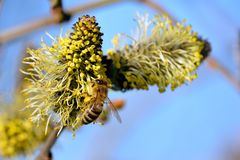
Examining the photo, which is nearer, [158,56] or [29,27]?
[158,56]

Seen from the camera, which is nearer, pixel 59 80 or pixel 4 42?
pixel 59 80

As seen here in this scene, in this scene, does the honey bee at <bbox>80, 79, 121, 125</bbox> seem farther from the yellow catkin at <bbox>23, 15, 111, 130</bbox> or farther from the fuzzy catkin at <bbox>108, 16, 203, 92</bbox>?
the fuzzy catkin at <bbox>108, 16, 203, 92</bbox>

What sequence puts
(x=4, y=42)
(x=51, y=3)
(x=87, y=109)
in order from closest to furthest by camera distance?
(x=87, y=109) → (x=51, y=3) → (x=4, y=42)

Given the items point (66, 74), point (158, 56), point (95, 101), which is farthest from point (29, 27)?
point (95, 101)

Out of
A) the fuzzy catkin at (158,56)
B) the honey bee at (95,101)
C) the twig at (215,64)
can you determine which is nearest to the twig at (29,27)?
the twig at (215,64)

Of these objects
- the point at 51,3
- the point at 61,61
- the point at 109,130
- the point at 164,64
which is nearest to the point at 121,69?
the point at 164,64

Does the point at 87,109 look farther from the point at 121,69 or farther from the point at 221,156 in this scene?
the point at 221,156

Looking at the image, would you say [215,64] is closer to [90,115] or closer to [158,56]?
[158,56]
